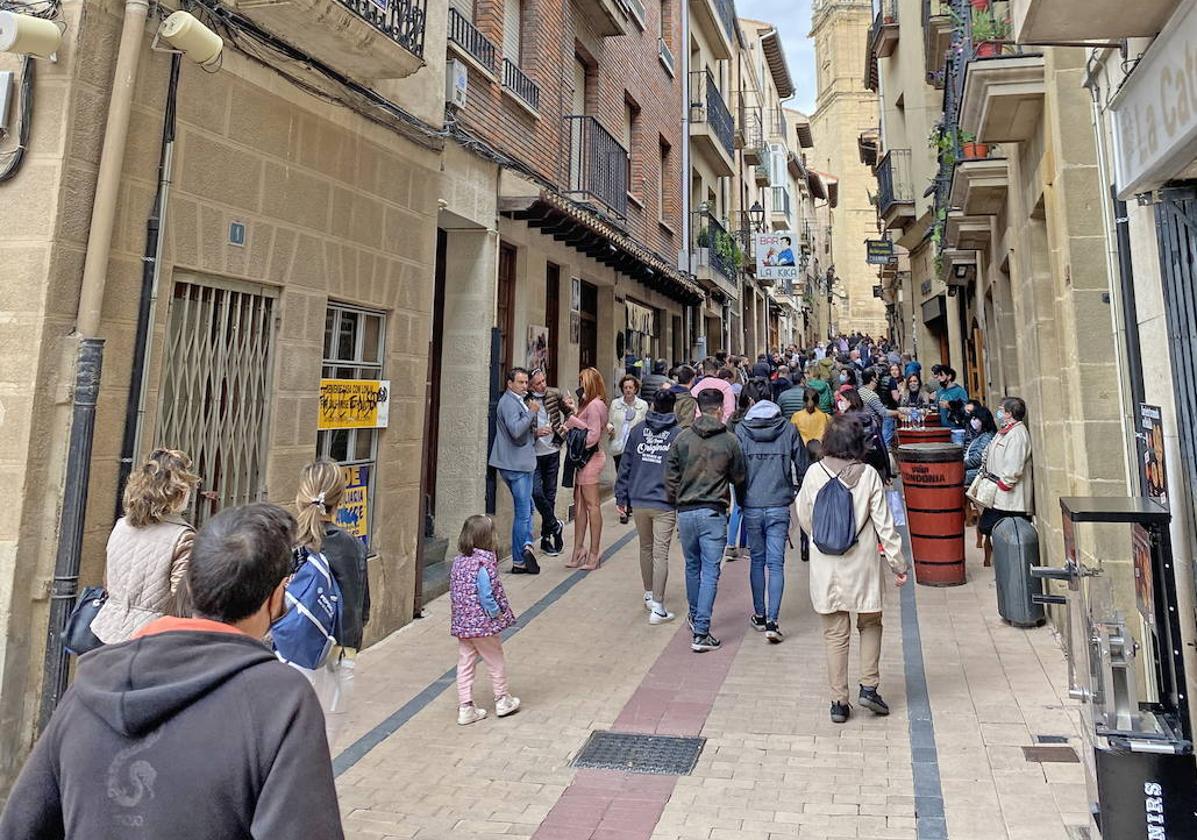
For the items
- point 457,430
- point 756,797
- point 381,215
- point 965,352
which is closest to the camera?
point 756,797

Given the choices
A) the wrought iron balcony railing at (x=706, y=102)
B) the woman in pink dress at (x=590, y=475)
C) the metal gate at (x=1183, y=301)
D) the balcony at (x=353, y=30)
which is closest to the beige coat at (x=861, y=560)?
the metal gate at (x=1183, y=301)

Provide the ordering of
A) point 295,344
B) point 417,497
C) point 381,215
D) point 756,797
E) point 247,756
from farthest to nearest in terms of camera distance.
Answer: point 417,497 → point 381,215 → point 295,344 → point 756,797 → point 247,756

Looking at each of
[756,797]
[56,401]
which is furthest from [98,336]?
[756,797]

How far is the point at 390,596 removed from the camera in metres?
6.27

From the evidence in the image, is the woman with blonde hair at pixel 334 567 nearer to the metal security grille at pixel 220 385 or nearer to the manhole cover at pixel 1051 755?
the metal security grille at pixel 220 385

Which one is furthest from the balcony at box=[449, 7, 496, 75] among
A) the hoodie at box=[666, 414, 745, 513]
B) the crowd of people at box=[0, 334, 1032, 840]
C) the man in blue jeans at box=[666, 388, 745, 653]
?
the hoodie at box=[666, 414, 745, 513]

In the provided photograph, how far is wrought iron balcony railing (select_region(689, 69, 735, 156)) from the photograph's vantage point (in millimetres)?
17422

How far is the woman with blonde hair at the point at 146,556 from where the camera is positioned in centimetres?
314

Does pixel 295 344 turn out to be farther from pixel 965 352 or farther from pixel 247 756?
pixel 965 352

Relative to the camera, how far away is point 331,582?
128 inches

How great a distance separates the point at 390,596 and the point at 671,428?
8.81 ft

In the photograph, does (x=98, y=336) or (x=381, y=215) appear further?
(x=381, y=215)

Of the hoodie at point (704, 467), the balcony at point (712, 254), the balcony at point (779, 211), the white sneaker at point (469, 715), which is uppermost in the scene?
the balcony at point (779, 211)

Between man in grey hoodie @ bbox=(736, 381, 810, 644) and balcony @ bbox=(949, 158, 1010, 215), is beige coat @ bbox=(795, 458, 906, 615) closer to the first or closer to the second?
man in grey hoodie @ bbox=(736, 381, 810, 644)
